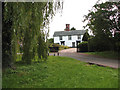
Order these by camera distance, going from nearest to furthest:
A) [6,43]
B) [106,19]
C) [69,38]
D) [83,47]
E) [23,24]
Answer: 1. [23,24]
2. [6,43]
3. [106,19]
4. [83,47]
5. [69,38]

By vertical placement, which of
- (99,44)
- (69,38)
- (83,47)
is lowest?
(83,47)

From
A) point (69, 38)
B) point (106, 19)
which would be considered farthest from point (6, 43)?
point (69, 38)

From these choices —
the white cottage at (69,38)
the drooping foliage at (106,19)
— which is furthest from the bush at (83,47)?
the white cottage at (69,38)

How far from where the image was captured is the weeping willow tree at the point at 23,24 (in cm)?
440

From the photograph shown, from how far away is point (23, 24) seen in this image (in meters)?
4.62

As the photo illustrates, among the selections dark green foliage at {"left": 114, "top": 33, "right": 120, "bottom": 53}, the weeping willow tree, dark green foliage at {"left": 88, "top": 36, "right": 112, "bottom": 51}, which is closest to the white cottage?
dark green foliage at {"left": 88, "top": 36, "right": 112, "bottom": 51}

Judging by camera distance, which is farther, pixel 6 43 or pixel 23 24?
pixel 6 43

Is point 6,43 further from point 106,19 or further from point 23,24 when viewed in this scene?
point 106,19

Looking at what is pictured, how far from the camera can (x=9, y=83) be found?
4.38m

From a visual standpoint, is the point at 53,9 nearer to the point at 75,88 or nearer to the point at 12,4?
the point at 12,4

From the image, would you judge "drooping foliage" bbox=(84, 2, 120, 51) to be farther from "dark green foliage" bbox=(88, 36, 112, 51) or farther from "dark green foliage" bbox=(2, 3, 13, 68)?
"dark green foliage" bbox=(2, 3, 13, 68)

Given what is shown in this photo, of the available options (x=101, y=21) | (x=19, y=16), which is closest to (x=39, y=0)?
(x=19, y=16)

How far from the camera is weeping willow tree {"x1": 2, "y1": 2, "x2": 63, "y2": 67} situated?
14.4 ft

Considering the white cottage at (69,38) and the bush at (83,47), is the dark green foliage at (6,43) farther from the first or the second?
the white cottage at (69,38)
